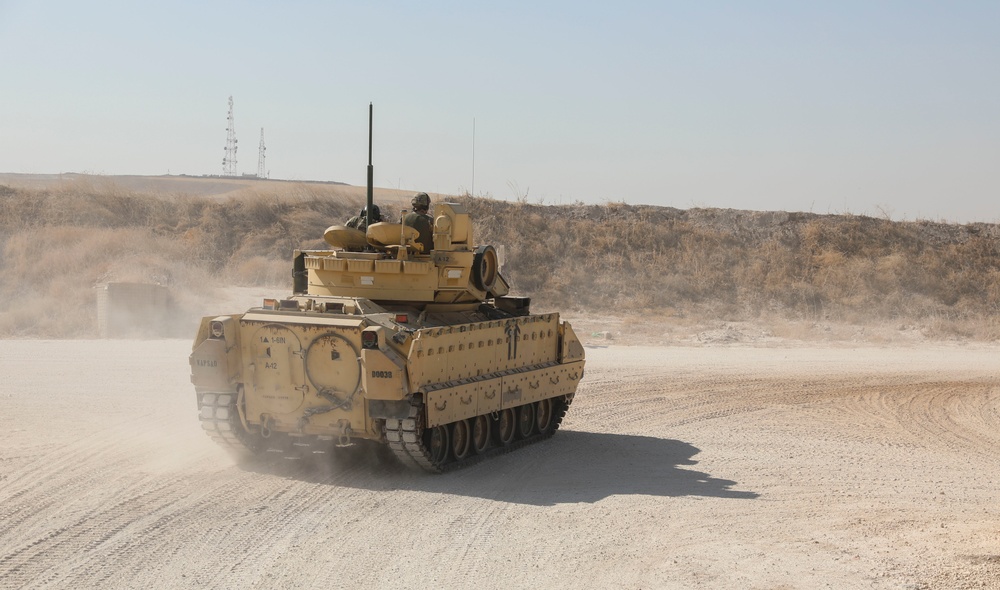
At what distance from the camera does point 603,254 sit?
38969mm

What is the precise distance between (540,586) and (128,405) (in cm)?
1012

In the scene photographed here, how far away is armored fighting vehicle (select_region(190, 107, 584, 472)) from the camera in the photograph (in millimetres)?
12125

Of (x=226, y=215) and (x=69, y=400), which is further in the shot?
(x=226, y=215)

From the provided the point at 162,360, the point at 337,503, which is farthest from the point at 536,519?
the point at 162,360

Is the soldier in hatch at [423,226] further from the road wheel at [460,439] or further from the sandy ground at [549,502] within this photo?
the sandy ground at [549,502]

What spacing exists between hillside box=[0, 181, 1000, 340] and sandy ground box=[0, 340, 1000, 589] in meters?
14.2

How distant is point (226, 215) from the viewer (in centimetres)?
3950

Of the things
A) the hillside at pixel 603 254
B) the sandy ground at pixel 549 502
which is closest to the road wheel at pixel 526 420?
the sandy ground at pixel 549 502

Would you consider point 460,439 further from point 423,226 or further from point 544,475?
point 423,226

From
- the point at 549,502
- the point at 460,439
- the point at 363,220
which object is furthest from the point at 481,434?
the point at 363,220

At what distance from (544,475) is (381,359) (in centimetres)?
237

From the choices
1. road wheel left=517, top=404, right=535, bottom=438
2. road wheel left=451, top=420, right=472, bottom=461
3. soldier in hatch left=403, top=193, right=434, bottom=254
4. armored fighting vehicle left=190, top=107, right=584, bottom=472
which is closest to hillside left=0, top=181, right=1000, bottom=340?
road wheel left=517, top=404, right=535, bottom=438

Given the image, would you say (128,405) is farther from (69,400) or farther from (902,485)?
(902,485)

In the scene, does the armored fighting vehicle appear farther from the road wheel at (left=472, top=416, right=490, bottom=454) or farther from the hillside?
the hillside
